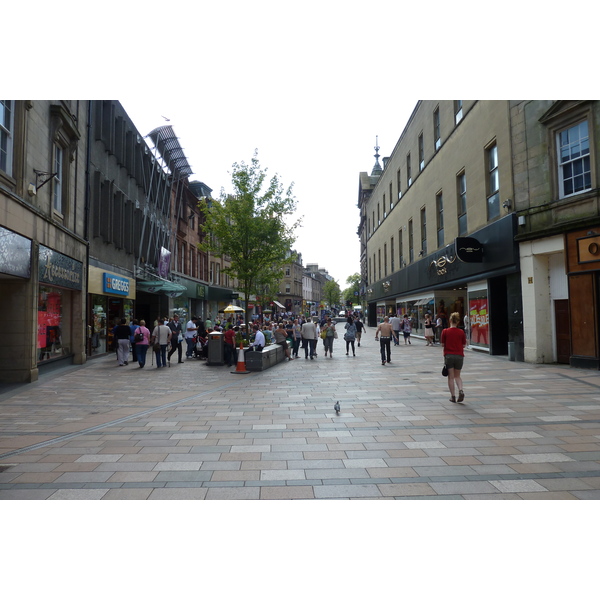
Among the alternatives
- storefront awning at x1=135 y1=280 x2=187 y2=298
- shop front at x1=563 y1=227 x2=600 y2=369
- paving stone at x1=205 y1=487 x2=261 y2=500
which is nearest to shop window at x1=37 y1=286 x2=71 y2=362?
storefront awning at x1=135 y1=280 x2=187 y2=298

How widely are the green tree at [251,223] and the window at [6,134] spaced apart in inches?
455

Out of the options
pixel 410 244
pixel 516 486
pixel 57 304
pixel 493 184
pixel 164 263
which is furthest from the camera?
pixel 410 244

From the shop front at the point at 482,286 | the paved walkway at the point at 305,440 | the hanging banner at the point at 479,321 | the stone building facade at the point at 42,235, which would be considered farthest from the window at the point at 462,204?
the stone building facade at the point at 42,235

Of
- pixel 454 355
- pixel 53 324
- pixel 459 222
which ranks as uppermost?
pixel 459 222

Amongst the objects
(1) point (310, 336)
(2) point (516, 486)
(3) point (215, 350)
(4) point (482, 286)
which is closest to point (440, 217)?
(4) point (482, 286)

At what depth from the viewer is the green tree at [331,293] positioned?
125 metres

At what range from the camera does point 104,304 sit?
61.9 feet

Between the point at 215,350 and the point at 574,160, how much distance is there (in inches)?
490

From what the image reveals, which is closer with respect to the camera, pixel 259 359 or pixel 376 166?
pixel 259 359

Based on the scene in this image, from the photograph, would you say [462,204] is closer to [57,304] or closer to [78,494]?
[57,304]

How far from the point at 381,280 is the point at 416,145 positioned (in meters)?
15.2

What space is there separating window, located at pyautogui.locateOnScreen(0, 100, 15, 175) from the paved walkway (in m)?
5.26

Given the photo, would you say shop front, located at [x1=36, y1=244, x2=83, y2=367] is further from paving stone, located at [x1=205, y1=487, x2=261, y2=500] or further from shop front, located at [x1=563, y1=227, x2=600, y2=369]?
shop front, located at [x1=563, y1=227, x2=600, y2=369]

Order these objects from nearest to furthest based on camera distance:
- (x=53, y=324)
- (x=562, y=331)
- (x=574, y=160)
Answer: (x=574, y=160) → (x=562, y=331) → (x=53, y=324)
